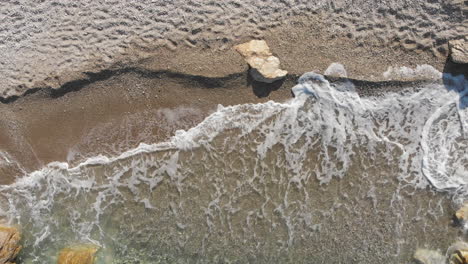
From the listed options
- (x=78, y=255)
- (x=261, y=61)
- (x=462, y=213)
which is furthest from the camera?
(x=78, y=255)

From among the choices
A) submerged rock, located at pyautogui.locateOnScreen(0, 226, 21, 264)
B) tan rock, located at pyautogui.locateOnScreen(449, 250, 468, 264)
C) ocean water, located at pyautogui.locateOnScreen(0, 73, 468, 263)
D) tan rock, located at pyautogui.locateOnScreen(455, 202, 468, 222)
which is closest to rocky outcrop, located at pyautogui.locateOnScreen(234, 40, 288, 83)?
ocean water, located at pyautogui.locateOnScreen(0, 73, 468, 263)

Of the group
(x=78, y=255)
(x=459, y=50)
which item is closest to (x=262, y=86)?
(x=459, y=50)

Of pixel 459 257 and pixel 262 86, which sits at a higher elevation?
pixel 262 86

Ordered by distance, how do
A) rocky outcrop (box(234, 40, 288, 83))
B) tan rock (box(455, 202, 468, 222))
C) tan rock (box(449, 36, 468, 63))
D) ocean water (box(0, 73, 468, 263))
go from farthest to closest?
ocean water (box(0, 73, 468, 263)), tan rock (box(455, 202, 468, 222)), rocky outcrop (box(234, 40, 288, 83)), tan rock (box(449, 36, 468, 63))

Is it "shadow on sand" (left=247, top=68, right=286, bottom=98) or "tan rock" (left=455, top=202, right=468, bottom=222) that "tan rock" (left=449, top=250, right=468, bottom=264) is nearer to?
"tan rock" (left=455, top=202, right=468, bottom=222)

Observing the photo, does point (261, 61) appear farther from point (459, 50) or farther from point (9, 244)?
point (9, 244)

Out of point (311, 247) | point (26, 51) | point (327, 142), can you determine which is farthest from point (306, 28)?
point (26, 51)

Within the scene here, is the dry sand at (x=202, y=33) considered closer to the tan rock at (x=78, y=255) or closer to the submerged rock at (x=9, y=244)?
the submerged rock at (x=9, y=244)

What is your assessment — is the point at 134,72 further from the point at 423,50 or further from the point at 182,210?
the point at 423,50
